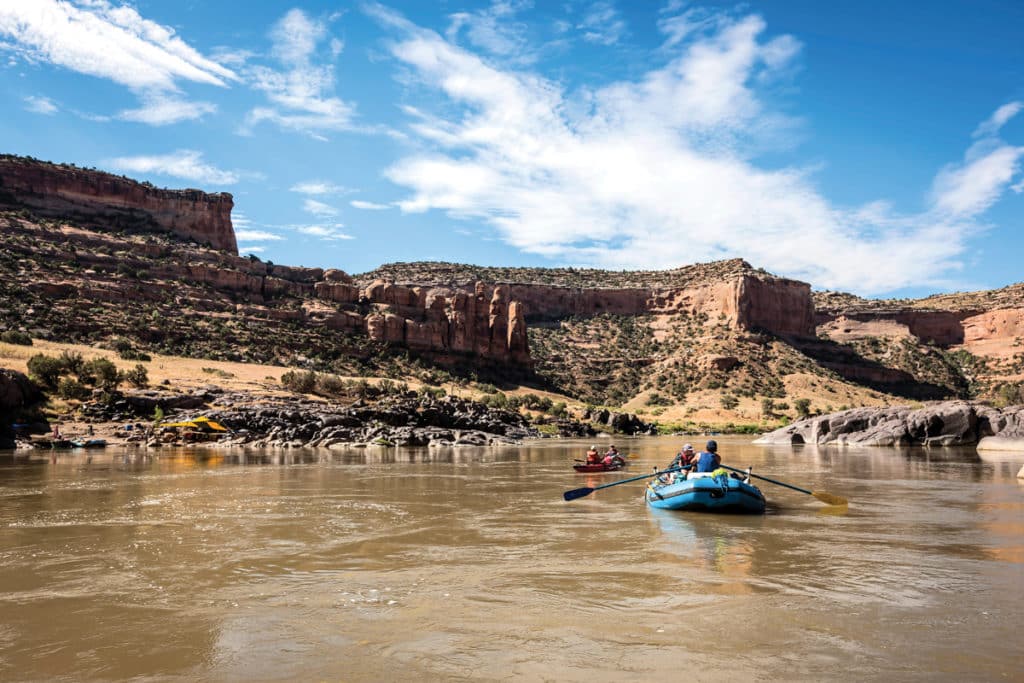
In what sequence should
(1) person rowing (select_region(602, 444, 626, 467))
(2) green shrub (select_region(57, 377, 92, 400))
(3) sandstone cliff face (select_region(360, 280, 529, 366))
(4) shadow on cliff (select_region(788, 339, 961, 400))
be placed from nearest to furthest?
1. (1) person rowing (select_region(602, 444, 626, 467))
2. (2) green shrub (select_region(57, 377, 92, 400))
3. (3) sandstone cliff face (select_region(360, 280, 529, 366))
4. (4) shadow on cliff (select_region(788, 339, 961, 400))

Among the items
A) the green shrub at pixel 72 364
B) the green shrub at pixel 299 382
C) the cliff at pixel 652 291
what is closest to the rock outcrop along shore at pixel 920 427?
the green shrub at pixel 299 382

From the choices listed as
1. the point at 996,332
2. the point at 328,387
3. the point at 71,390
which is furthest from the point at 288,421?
the point at 996,332

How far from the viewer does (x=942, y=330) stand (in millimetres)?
120500

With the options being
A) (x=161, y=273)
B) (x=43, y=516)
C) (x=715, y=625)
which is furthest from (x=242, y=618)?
(x=161, y=273)

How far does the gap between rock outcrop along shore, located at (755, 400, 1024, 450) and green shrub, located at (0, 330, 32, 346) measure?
55835 mm

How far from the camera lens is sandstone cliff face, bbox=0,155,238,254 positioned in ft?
280

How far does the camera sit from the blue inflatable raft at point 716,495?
1557 centimetres

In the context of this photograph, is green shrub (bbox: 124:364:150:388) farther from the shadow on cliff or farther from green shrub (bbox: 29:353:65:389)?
the shadow on cliff

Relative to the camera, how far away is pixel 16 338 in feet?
174

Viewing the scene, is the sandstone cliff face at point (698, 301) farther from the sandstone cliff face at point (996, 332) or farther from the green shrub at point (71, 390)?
the green shrub at point (71, 390)

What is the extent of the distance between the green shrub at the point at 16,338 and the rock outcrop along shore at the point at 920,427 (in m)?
55.8

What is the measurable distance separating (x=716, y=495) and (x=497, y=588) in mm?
7898

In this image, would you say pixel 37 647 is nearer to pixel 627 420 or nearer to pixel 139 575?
pixel 139 575

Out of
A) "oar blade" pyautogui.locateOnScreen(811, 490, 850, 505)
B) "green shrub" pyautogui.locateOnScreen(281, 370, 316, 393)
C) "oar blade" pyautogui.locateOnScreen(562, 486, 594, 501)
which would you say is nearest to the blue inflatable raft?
"oar blade" pyautogui.locateOnScreen(811, 490, 850, 505)
